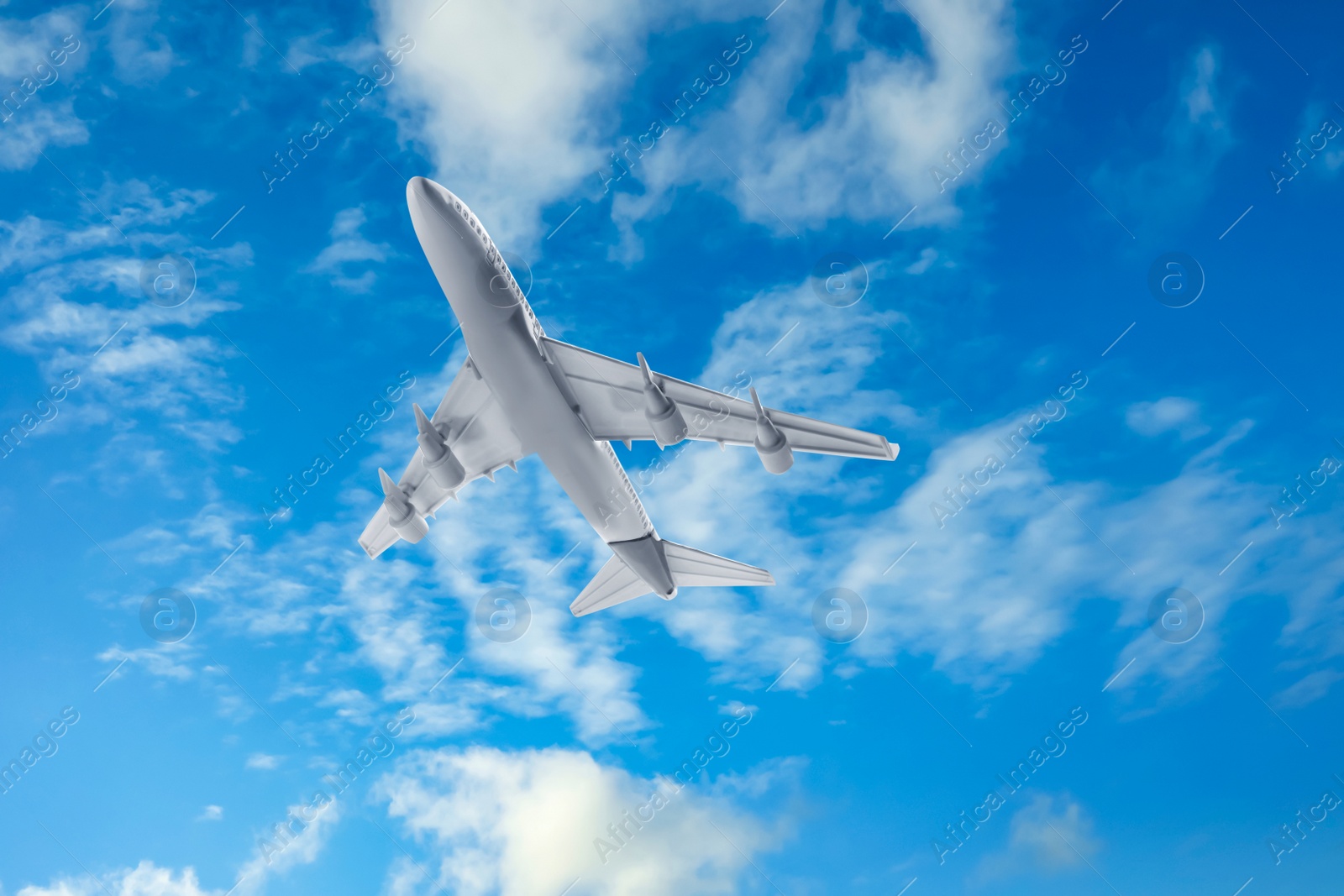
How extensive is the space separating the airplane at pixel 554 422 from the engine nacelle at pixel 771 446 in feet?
0.20

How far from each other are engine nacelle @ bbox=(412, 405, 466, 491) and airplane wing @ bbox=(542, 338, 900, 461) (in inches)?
323

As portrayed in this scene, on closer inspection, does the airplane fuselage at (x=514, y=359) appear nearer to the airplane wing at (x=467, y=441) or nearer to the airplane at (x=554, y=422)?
the airplane at (x=554, y=422)

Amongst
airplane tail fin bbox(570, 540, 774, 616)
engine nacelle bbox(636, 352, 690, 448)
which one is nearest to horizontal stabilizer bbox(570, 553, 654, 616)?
airplane tail fin bbox(570, 540, 774, 616)

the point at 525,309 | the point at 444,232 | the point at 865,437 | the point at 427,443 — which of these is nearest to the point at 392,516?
the point at 427,443

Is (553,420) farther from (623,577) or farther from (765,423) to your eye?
(623,577)

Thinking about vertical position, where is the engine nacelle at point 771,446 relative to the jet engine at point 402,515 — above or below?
below

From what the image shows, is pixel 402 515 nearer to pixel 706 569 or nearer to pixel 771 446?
pixel 706 569

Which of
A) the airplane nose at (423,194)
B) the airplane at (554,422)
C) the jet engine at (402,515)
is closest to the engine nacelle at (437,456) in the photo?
the airplane at (554,422)

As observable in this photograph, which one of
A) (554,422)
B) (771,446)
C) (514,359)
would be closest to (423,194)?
(514,359)

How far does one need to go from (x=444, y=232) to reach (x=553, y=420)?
36.2 ft

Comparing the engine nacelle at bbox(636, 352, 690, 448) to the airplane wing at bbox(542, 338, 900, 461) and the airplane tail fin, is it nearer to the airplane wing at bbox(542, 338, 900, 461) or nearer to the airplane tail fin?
the airplane wing at bbox(542, 338, 900, 461)

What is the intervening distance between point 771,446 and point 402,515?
23.6 meters

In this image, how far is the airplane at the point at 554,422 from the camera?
38.0m

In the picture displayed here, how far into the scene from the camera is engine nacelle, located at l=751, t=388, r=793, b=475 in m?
41.2
